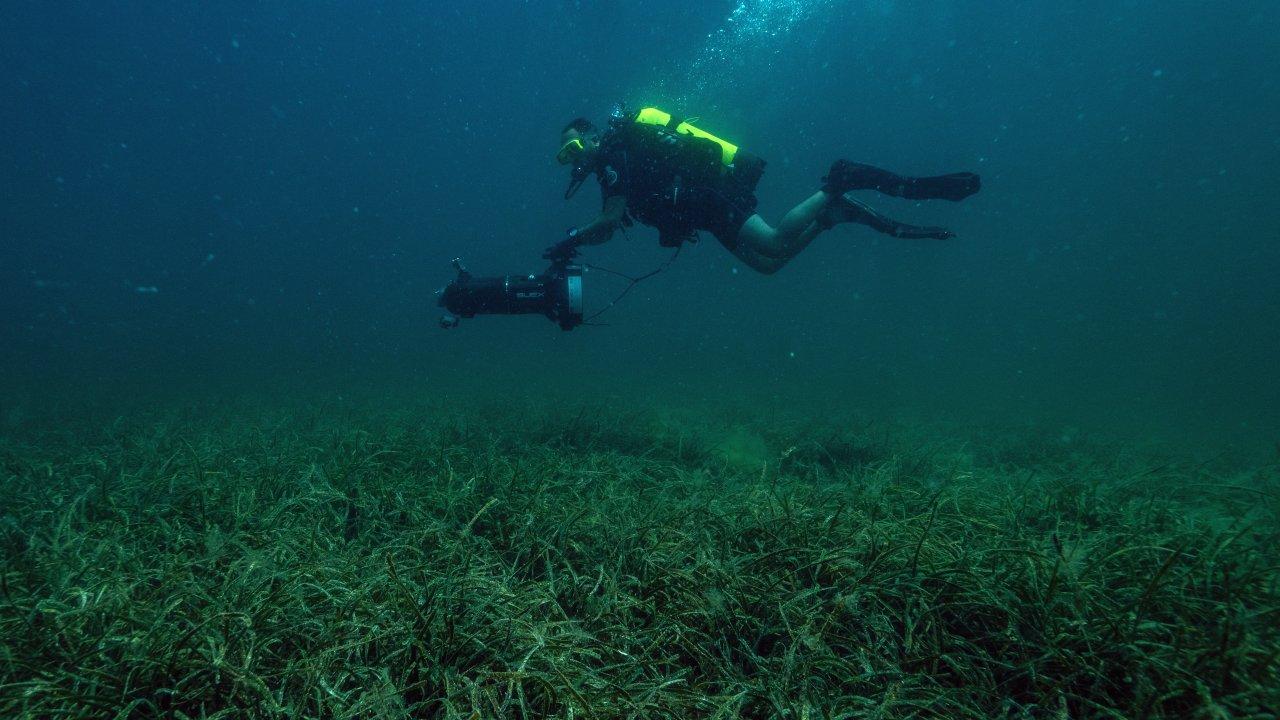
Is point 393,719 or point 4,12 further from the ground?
point 4,12

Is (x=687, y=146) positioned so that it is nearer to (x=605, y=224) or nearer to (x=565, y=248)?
(x=605, y=224)

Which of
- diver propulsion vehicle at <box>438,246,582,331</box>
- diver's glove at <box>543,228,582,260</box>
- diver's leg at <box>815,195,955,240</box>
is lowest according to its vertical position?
diver propulsion vehicle at <box>438,246,582,331</box>

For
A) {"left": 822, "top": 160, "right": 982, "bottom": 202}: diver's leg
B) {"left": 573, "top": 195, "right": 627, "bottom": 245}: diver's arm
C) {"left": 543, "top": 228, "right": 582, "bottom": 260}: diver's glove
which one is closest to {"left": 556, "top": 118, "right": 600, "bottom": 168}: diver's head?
{"left": 573, "top": 195, "right": 627, "bottom": 245}: diver's arm

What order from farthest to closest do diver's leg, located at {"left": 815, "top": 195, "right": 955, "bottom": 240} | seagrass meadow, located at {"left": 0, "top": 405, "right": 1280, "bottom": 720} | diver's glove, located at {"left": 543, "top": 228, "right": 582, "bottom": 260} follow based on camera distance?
diver's leg, located at {"left": 815, "top": 195, "right": 955, "bottom": 240} < diver's glove, located at {"left": 543, "top": 228, "right": 582, "bottom": 260} < seagrass meadow, located at {"left": 0, "top": 405, "right": 1280, "bottom": 720}

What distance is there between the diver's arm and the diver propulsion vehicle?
282 mm

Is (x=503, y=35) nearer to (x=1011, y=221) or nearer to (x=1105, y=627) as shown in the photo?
(x=1105, y=627)

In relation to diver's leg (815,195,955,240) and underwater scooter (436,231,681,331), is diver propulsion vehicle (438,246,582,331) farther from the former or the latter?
diver's leg (815,195,955,240)

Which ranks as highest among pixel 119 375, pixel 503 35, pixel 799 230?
pixel 503 35

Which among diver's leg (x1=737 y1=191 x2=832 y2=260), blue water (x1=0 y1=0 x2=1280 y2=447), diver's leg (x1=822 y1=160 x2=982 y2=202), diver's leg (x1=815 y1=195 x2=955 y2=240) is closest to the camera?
diver's leg (x1=822 y1=160 x2=982 y2=202)

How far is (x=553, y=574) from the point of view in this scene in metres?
1.97

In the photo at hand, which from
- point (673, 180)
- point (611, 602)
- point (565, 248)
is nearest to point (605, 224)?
point (565, 248)

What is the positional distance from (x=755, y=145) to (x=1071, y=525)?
93533mm

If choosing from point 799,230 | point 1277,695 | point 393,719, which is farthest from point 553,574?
point 799,230

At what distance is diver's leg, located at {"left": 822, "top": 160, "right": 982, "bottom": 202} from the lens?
4863 millimetres
